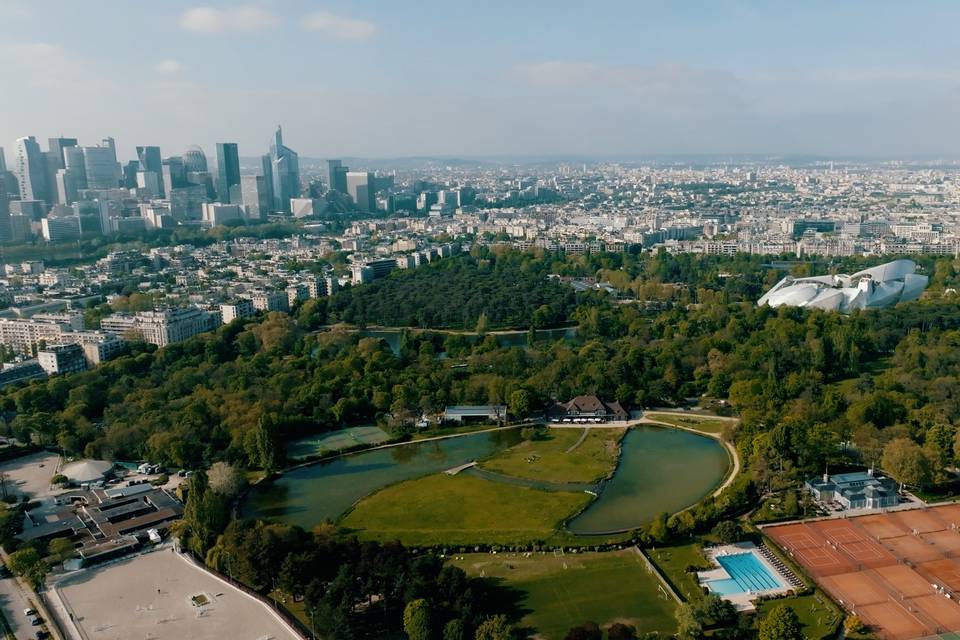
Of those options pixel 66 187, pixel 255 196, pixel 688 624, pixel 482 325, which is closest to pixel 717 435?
pixel 688 624

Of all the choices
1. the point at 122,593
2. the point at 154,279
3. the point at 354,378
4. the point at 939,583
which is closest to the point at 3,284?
the point at 154,279

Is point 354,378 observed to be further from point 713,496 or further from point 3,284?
point 3,284

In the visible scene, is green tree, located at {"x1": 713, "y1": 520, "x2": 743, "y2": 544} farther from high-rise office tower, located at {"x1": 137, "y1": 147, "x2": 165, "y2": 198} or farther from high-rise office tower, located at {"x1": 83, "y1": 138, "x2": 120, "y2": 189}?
high-rise office tower, located at {"x1": 137, "y1": 147, "x2": 165, "y2": 198}

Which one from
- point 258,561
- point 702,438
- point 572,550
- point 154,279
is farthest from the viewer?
point 154,279

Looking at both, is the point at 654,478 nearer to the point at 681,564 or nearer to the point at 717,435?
the point at 717,435

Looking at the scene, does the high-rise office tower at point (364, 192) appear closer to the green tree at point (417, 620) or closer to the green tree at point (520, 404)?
the green tree at point (520, 404)

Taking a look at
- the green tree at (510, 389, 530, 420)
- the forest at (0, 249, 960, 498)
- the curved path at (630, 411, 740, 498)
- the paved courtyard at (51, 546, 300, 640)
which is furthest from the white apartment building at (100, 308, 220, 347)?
the curved path at (630, 411, 740, 498)

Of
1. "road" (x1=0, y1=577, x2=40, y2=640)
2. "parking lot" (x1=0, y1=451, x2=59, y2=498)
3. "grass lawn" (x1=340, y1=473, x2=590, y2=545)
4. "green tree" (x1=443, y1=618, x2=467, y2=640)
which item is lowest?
"grass lawn" (x1=340, y1=473, x2=590, y2=545)
